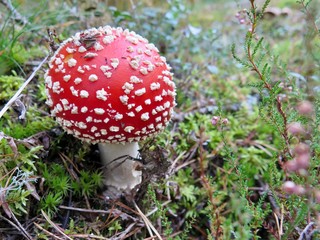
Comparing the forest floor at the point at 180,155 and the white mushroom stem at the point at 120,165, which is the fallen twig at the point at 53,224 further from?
the white mushroom stem at the point at 120,165

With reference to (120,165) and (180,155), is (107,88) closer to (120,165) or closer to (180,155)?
(120,165)

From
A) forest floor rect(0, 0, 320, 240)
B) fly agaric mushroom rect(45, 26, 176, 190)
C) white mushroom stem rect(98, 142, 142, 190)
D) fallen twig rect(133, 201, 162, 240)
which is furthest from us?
white mushroom stem rect(98, 142, 142, 190)

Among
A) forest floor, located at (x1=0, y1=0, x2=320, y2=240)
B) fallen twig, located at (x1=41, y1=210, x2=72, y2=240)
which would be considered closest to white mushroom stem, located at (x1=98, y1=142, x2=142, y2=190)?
forest floor, located at (x1=0, y1=0, x2=320, y2=240)

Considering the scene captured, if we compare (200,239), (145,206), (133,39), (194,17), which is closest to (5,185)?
(145,206)

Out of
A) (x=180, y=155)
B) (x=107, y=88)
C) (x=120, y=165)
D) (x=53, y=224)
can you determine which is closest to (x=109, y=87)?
(x=107, y=88)

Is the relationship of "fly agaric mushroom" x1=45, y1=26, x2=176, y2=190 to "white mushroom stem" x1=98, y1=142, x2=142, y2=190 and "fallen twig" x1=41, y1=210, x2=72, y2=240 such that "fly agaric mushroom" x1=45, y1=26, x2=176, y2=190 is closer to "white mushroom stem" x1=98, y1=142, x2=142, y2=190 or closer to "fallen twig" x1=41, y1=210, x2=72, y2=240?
"white mushroom stem" x1=98, y1=142, x2=142, y2=190

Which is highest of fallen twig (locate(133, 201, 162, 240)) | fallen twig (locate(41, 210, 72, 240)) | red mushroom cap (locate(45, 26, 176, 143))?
red mushroom cap (locate(45, 26, 176, 143))

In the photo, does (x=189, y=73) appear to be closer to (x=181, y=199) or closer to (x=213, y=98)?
(x=213, y=98)
